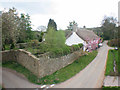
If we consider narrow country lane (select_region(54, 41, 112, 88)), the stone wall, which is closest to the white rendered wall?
the stone wall

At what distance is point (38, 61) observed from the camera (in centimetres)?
1096

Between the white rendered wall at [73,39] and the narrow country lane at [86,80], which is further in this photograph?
the white rendered wall at [73,39]

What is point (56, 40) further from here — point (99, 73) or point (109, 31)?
point (109, 31)

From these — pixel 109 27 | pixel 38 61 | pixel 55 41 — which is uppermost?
pixel 109 27

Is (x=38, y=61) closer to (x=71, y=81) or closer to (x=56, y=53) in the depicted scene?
(x=56, y=53)

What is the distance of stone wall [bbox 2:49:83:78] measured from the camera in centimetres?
1128

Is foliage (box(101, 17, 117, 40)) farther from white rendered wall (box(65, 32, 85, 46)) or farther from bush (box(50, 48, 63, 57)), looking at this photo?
bush (box(50, 48, 63, 57))

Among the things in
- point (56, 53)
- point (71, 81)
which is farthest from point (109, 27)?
point (71, 81)

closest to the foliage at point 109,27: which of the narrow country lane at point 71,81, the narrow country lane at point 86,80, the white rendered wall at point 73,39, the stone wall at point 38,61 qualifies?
the white rendered wall at point 73,39

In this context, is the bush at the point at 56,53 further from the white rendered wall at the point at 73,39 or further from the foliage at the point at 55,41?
the white rendered wall at the point at 73,39

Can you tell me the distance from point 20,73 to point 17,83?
80.6 inches

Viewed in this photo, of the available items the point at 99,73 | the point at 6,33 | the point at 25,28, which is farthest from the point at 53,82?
the point at 25,28

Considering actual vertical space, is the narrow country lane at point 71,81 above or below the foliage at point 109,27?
below

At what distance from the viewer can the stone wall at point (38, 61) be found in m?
11.3
